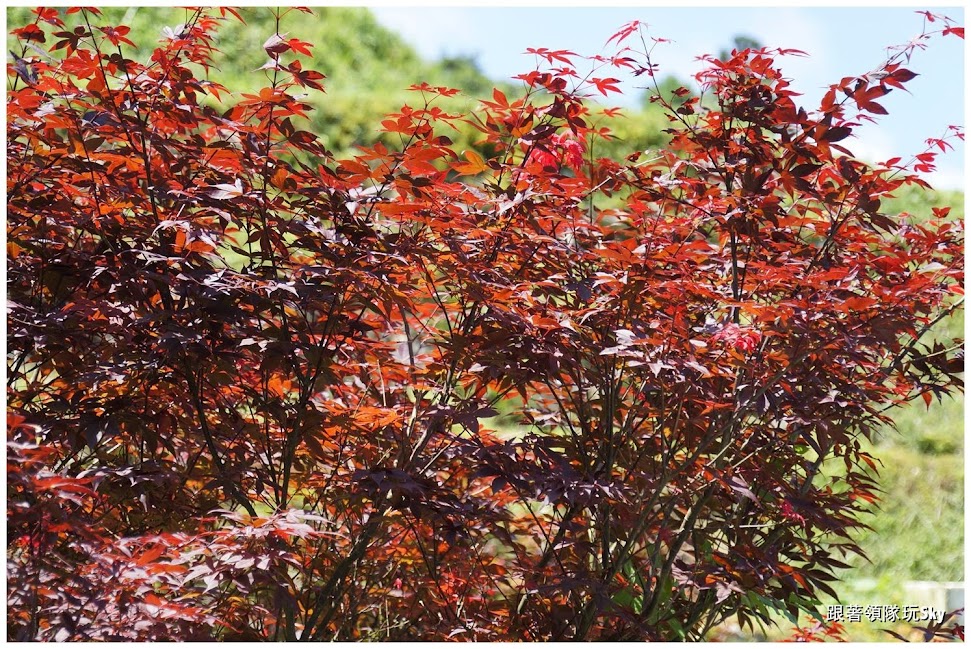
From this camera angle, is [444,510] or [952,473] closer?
[444,510]

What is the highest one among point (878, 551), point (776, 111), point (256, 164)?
point (776, 111)

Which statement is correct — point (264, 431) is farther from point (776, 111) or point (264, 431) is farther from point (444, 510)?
point (776, 111)

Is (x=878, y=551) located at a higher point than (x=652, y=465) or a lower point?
→ lower

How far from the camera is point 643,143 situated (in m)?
10.7

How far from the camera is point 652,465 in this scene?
2.85 metres

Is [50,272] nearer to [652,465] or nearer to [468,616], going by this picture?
[468,616]

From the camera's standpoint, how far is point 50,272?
251cm

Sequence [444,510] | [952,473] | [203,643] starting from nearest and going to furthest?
[203,643], [444,510], [952,473]

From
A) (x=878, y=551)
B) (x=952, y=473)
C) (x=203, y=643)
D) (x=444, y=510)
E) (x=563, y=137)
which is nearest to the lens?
(x=203, y=643)

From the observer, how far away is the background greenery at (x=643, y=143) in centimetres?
688

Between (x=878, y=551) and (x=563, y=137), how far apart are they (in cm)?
546

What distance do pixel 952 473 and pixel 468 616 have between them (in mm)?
6335

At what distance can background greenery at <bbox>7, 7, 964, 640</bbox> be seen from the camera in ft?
22.6

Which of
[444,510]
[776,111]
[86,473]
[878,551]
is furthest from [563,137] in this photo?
[878,551]
